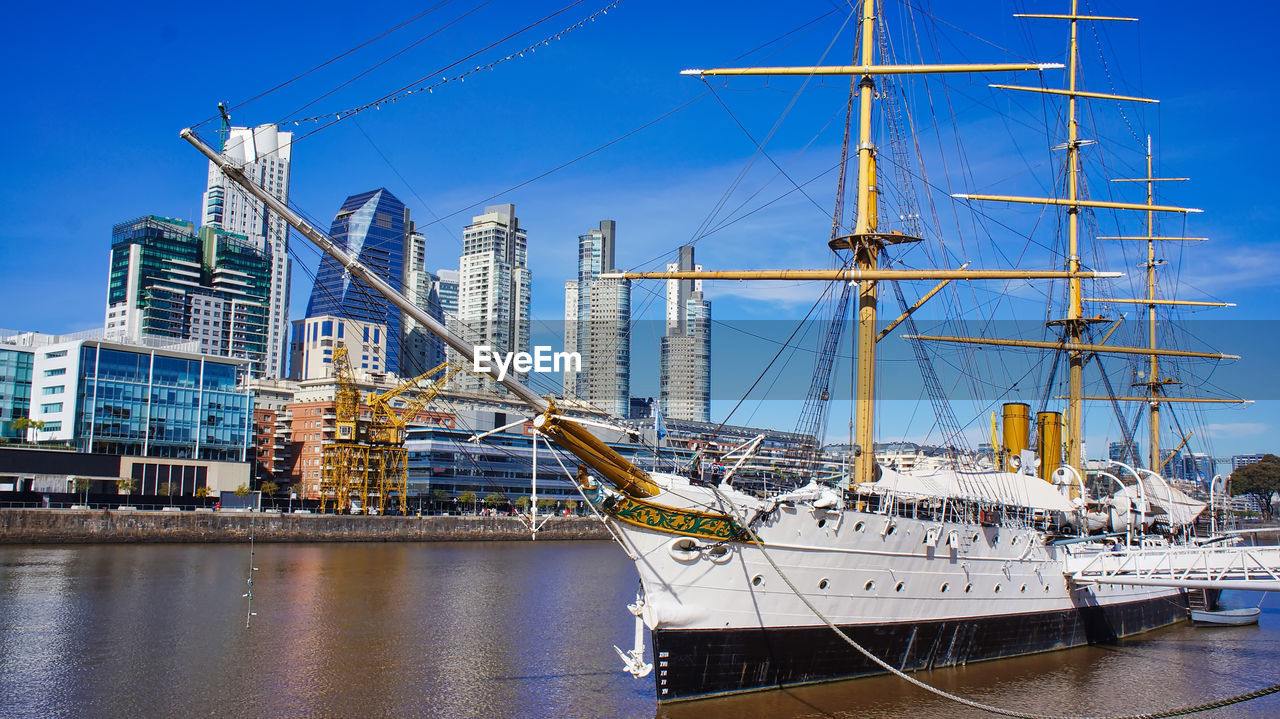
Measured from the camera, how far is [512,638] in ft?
99.5

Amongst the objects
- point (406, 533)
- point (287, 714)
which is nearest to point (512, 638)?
point (287, 714)

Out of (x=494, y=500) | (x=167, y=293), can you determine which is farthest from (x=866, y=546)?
(x=167, y=293)

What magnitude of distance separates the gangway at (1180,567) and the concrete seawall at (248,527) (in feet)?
144

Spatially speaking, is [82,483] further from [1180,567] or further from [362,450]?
[1180,567]

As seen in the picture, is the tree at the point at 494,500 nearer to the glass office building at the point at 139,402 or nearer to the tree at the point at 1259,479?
the glass office building at the point at 139,402

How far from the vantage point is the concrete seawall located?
2363 inches

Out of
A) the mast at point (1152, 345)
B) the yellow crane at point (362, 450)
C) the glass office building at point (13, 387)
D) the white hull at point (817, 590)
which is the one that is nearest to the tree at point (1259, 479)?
the mast at point (1152, 345)

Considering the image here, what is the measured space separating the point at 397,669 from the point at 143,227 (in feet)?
647

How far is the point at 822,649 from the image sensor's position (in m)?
23.2

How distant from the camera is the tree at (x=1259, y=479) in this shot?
12519 cm

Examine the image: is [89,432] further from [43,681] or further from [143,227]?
[143,227]

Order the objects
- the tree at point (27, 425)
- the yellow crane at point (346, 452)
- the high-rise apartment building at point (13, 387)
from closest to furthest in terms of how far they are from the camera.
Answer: the tree at point (27, 425), the high-rise apartment building at point (13, 387), the yellow crane at point (346, 452)

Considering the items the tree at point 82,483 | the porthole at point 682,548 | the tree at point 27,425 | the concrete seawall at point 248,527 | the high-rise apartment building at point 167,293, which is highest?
the high-rise apartment building at point 167,293

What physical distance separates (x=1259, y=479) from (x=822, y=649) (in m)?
128
